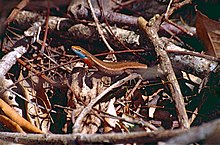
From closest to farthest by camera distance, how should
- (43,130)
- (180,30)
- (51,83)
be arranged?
(43,130)
(51,83)
(180,30)

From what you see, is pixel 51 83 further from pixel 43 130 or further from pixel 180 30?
pixel 180 30

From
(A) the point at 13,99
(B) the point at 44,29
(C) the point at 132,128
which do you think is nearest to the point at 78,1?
(B) the point at 44,29

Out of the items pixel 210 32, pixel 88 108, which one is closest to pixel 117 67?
pixel 88 108

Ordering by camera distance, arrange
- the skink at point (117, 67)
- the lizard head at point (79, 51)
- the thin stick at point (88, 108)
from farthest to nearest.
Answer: the lizard head at point (79, 51) → the skink at point (117, 67) → the thin stick at point (88, 108)

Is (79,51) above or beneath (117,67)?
A: above

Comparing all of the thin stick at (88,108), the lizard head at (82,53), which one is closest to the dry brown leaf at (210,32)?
the thin stick at (88,108)

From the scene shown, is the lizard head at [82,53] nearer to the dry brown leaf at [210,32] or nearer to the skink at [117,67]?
the skink at [117,67]

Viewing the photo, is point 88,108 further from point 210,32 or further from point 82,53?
point 210,32

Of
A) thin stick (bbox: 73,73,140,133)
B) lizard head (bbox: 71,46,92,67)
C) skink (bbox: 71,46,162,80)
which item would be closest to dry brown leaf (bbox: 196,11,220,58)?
skink (bbox: 71,46,162,80)
